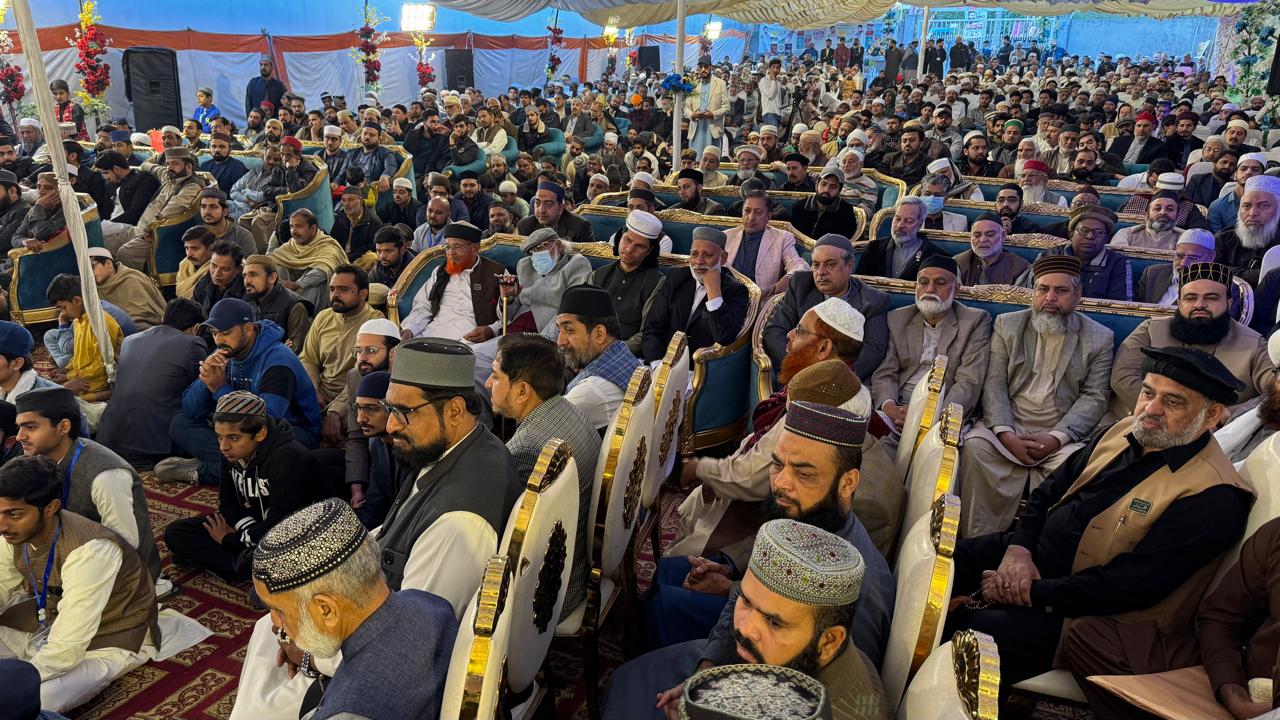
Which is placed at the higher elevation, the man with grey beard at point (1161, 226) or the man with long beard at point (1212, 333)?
the man with grey beard at point (1161, 226)

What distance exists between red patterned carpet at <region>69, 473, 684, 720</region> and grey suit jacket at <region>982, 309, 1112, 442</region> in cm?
151

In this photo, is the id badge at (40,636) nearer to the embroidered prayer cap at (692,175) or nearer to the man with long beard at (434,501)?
the man with long beard at (434,501)

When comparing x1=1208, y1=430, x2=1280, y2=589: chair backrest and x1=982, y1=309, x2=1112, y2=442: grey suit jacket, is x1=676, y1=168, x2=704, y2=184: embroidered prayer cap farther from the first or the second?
x1=1208, y1=430, x2=1280, y2=589: chair backrest

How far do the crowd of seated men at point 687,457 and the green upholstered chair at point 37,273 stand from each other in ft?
0.26

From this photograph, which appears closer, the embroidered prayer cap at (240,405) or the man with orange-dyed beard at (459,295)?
the embroidered prayer cap at (240,405)

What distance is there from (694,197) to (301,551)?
4847 mm

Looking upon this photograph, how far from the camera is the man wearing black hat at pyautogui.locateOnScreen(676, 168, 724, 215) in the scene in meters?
5.95

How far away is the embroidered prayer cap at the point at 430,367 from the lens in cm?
216

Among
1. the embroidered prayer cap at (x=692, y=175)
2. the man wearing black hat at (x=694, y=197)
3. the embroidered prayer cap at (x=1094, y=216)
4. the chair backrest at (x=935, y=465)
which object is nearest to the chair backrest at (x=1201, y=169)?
the embroidered prayer cap at (x=1094, y=216)

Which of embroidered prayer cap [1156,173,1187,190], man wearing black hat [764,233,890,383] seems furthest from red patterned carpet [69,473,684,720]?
embroidered prayer cap [1156,173,1187,190]

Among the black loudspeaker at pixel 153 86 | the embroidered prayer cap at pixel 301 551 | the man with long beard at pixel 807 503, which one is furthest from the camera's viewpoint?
the black loudspeaker at pixel 153 86

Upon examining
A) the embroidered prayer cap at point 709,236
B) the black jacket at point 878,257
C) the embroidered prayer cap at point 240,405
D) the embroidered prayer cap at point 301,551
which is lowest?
the embroidered prayer cap at point 240,405

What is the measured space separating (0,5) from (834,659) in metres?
14.3

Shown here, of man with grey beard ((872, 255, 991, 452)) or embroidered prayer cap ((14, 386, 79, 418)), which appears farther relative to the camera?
man with grey beard ((872, 255, 991, 452))
